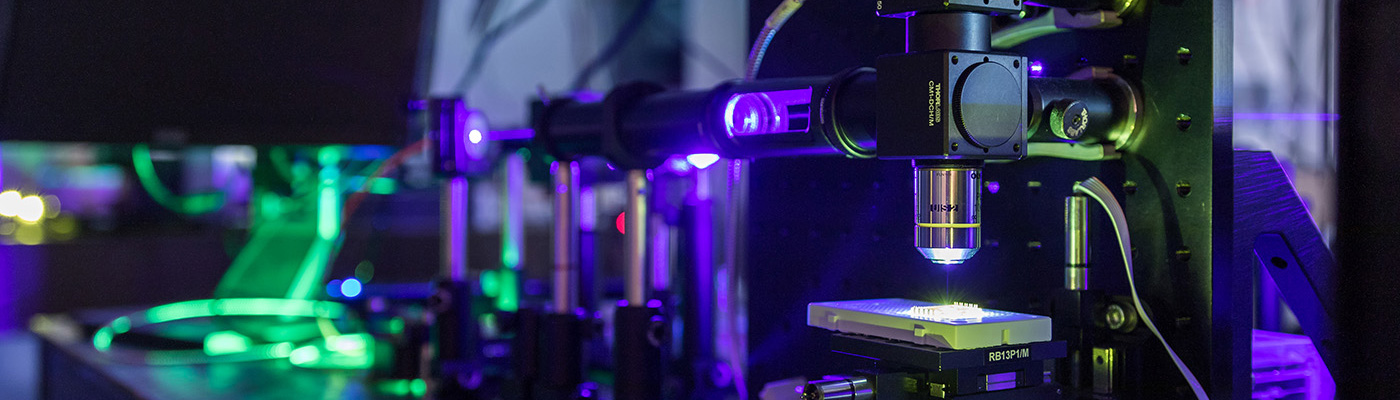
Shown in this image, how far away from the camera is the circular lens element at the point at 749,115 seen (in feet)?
3.09

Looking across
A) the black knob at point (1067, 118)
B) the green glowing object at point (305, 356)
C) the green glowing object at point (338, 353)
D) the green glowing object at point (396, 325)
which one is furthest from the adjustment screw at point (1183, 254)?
the green glowing object at point (305, 356)

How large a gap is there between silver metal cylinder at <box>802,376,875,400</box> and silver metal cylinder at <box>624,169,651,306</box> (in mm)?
483

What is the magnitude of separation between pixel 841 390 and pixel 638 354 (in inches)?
19.2

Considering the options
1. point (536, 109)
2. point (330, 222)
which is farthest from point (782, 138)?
point (330, 222)

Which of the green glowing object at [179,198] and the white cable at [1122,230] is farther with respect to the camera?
the green glowing object at [179,198]

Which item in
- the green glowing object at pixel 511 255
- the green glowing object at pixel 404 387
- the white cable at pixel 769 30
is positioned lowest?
the green glowing object at pixel 404 387

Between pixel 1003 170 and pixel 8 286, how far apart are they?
2014mm

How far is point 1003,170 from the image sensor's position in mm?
978

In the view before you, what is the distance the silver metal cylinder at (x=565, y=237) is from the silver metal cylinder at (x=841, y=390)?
1.91 ft

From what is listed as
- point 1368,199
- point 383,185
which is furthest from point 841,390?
point 383,185

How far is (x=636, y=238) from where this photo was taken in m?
1.26

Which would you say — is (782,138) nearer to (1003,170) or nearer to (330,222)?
(1003,170)

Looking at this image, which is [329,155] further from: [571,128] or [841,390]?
[841,390]

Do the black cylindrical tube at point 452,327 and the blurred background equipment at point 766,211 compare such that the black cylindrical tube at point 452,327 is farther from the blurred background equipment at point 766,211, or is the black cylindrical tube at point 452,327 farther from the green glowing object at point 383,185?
the green glowing object at point 383,185
